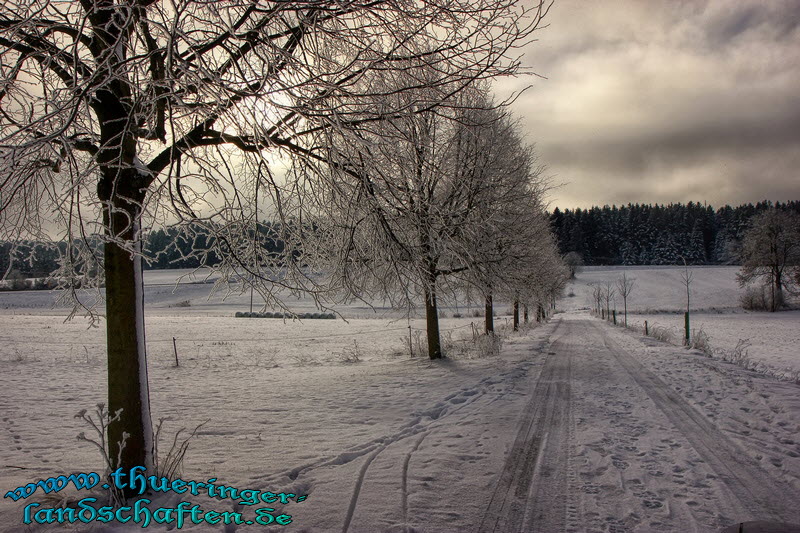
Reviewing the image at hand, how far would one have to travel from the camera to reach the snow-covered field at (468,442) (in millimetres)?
3658

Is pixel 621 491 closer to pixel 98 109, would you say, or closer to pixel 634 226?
pixel 98 109

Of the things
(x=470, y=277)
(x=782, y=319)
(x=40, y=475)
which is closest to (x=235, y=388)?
(x=40, y=475)

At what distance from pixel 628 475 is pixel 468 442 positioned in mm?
1809

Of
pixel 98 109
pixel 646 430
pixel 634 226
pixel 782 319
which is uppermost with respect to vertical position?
pixel 634 226

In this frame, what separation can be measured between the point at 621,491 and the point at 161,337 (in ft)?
84.5

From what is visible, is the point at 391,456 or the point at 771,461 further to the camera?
the point at 391,456

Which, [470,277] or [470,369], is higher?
[470,277]

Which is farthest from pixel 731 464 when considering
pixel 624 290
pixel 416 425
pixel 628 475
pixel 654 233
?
pixel 654 233

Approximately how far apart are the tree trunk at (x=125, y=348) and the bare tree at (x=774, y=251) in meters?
58.2

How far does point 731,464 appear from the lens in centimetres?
455

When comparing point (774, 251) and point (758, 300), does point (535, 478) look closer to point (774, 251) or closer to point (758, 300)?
point (758, 300)

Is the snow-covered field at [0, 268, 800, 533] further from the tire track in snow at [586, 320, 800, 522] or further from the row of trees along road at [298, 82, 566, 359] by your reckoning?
the row of trees along road at [298, 82, 566, 359]

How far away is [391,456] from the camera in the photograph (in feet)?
16.2

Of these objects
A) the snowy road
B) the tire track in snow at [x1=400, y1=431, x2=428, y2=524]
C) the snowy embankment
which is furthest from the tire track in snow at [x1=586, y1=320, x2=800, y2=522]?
the snowy embankment
